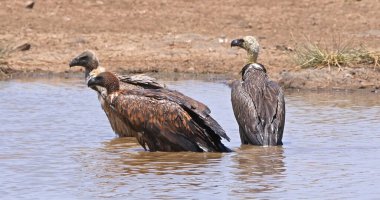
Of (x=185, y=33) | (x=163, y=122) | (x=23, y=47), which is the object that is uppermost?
(x=185, y=33)

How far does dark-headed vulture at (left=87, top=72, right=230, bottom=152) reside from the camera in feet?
34.2

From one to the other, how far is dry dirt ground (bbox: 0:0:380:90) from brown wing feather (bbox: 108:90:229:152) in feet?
18.3

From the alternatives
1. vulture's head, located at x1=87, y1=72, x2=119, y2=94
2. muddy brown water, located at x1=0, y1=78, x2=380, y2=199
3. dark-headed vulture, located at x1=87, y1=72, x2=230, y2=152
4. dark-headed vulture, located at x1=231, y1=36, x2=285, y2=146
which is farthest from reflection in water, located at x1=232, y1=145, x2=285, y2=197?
vulture's head, located at x1=87, y1=72, x2=119, y2=94

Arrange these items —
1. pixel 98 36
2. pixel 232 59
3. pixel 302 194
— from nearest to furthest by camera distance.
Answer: pixel 302 194 → pixel 232 59 → pixel 98 36

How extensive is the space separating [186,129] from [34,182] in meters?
2.00

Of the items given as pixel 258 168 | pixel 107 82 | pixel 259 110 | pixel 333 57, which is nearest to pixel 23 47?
pixel 333 57

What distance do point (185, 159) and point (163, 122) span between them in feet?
1.50

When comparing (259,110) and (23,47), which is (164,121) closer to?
(259,110)

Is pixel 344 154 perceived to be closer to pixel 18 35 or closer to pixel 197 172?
pixel 197 172

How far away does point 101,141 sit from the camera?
11547 millimetres

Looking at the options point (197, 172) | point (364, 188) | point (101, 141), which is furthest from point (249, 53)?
point (364, 188)

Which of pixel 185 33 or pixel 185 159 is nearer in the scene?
pixel 185 159

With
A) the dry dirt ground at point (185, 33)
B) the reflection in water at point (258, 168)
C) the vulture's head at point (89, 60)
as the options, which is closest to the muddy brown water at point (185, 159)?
the reflection in water at point (258, 168)

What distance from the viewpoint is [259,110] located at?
36.2ft
